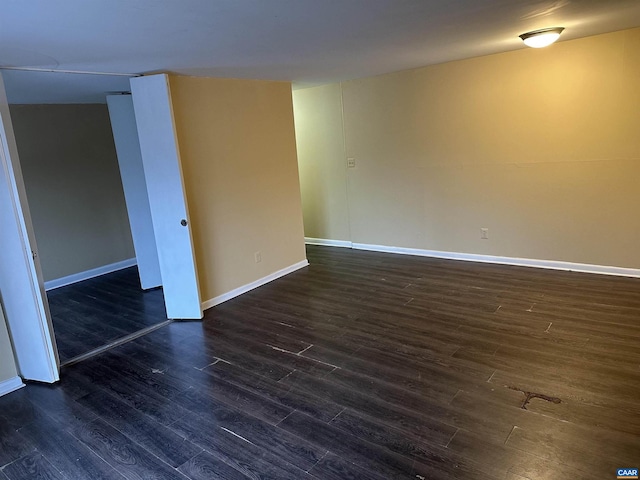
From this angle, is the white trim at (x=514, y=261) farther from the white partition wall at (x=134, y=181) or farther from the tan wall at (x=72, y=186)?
the tan wall at (x=72, y=186)

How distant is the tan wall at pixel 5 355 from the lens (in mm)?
2979

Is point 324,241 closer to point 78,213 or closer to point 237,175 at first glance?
point 237,175

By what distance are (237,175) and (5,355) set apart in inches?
Answer: 97.0

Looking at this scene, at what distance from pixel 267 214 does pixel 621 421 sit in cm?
361

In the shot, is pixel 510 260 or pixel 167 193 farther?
pixel 510 260

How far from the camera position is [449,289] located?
421 cm

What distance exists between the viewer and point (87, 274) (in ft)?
18.5

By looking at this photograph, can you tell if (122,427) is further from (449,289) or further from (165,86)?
(449,289)

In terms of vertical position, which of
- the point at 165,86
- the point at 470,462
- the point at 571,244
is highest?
the point at 165,86

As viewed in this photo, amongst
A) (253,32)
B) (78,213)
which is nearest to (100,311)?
(78,213)

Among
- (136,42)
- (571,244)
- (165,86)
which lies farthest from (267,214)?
(571,244)

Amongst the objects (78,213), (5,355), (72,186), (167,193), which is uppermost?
(72,186)

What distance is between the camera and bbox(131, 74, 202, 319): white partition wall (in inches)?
142

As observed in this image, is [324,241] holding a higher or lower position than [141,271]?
lower
